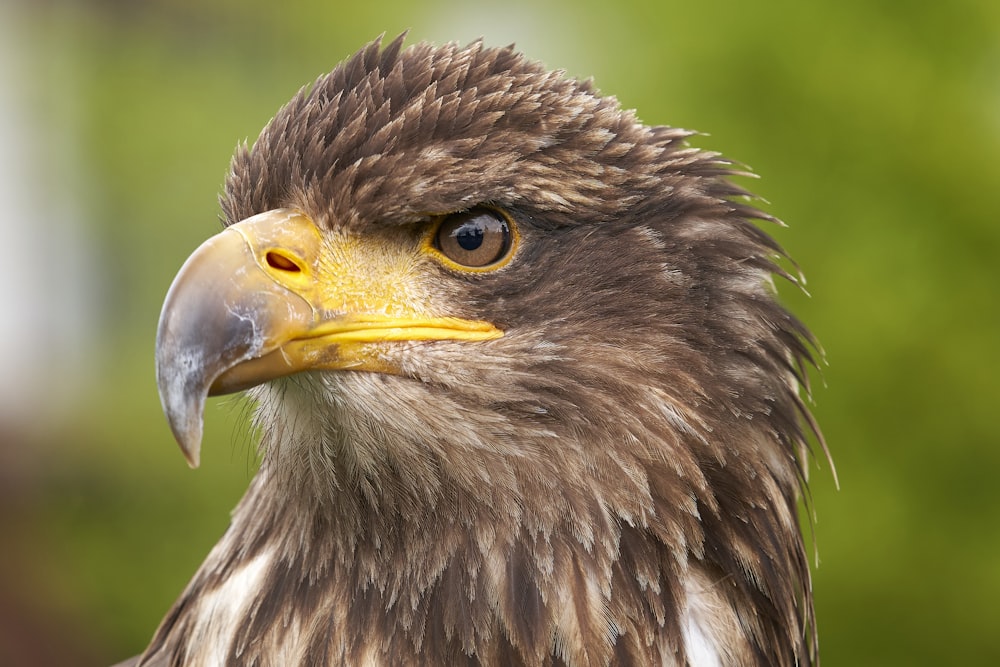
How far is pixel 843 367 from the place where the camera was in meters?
4.85

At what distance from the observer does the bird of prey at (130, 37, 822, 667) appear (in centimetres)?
160

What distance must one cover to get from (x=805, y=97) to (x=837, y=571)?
2.15 m

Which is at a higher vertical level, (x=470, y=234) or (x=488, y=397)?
(x=470, y=234)

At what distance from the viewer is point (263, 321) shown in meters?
1.49

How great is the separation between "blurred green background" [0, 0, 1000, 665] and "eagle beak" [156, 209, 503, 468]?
99.7 inches

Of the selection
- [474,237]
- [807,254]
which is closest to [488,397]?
[474,237]

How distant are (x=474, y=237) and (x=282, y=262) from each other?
295 millimetres

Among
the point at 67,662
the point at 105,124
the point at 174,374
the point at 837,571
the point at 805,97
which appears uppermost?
the point at 105,124

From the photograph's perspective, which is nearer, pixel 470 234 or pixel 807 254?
pixel 470 234

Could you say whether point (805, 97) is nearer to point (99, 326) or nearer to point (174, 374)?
point (174, 374)

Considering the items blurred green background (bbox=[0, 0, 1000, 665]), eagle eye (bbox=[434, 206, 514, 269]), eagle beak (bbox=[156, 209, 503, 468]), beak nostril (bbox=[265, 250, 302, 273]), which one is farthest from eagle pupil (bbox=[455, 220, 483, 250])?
blurred green background (bbox=[0, 0, 1000, 665])

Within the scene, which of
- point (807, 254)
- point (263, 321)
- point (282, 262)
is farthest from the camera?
point (807, 254)

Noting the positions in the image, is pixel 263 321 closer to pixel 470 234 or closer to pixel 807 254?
pixel 470 234

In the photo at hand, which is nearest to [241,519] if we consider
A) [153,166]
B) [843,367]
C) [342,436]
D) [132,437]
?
[342,436]
